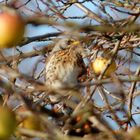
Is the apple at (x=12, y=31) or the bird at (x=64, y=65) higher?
the apple at (x=12, y=31)

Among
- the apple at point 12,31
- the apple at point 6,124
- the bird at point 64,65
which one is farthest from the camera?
the bird at point 64,65

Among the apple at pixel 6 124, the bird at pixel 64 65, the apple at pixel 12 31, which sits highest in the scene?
the apple at pixel 12 31

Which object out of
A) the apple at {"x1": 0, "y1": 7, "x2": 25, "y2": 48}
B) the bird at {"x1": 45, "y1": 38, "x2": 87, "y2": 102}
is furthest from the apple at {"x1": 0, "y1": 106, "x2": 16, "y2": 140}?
the bird at {"x1": 45, "y1": 38, "x2": 87, "y2": 102}

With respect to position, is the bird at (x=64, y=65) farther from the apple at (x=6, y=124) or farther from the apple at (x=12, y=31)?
the apple at (x=6, y=124)

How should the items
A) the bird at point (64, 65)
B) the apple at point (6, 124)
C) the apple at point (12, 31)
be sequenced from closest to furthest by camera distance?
the apple at point (6, 124), the apple at point (12, 31), the bird at point (64, 65)

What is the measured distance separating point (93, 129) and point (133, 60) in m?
1.31

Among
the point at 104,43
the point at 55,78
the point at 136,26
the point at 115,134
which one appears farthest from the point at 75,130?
the point at 55,78

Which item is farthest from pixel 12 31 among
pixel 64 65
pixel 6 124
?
pixel 64 65

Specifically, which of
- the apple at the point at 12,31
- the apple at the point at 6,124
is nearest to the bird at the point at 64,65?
the apple at the point at 12,31

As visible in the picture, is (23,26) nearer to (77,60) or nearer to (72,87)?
(72,87)

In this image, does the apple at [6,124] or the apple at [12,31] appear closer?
the apple at [6,124]

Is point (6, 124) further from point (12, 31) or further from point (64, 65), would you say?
point (64, 65)

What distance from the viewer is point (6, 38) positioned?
4.03ft

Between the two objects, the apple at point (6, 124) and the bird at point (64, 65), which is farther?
the bird at point (64, 65)
